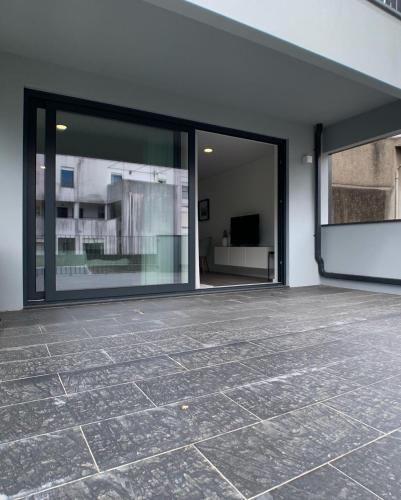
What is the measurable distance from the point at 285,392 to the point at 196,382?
0.41 m

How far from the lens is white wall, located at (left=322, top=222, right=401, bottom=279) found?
455 centimetres

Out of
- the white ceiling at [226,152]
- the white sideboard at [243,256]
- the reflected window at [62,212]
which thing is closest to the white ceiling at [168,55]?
the white ceiling at [226,152]

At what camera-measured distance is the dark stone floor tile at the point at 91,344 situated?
85.5 inches

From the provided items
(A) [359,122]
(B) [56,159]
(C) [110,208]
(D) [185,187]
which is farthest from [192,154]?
(A) [359,122]

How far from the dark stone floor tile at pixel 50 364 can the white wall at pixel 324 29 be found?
2102mm

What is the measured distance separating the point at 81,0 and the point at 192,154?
2118 mm

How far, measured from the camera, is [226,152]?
6.50 m

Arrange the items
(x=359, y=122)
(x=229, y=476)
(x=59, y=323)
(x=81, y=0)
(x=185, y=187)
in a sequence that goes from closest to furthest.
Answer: (x=229, y=476) → (x=81, y=0) → (x=59, y=323) → (x=185, y=187) → (x=359, y=122)

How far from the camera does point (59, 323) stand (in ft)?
9.47

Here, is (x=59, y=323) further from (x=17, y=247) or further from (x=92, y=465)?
(x=92, y=465)

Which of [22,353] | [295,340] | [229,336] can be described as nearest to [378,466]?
[295,340]

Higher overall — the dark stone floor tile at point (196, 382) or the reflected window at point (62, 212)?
the reflected window at point (62, 212)

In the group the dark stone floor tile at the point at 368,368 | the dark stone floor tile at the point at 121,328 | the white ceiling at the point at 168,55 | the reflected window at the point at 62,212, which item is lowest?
A: the dark stone floor tile at the point at 368,368

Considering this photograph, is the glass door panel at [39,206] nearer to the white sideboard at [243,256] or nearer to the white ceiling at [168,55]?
the white ceiling at [168,55]
